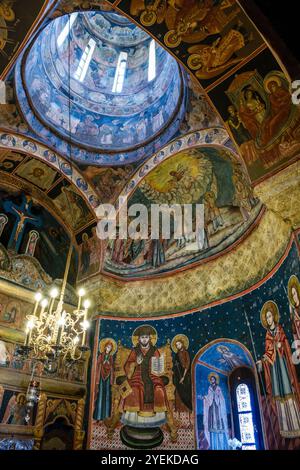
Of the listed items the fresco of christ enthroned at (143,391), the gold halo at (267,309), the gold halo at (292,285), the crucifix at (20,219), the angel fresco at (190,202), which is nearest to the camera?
the gold halo at (292,285)

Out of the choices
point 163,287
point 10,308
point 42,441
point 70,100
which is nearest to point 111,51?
point 70,100

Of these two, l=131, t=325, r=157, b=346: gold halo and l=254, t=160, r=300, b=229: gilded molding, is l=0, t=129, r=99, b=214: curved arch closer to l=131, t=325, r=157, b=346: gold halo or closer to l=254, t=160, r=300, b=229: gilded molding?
l=131, t=325, r=157, b=346: gold halo

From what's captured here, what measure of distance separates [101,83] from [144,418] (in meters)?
9.83

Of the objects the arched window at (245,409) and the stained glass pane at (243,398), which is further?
the stained glass pane at (243,398)

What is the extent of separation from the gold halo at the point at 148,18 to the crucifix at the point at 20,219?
593 centimetres

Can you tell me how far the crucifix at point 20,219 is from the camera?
29.7 feet

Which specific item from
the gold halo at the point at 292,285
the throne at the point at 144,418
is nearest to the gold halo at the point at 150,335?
the throne at the point at 144,418

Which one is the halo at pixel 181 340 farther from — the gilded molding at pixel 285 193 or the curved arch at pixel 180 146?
the gilded molding at pixel 285 193

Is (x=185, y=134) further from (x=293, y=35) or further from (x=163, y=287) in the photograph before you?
(x=293, y=35)

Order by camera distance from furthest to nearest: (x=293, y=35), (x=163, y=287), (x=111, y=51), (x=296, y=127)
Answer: (x=111, y=51), (x=163, y=287), (x=296, y=127), (x=293, y=35)

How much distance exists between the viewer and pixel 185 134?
8602 millimetres

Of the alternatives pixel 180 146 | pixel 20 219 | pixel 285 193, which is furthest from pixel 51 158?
pixel 285 193

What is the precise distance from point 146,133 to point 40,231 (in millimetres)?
4292

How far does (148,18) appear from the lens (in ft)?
18.7
